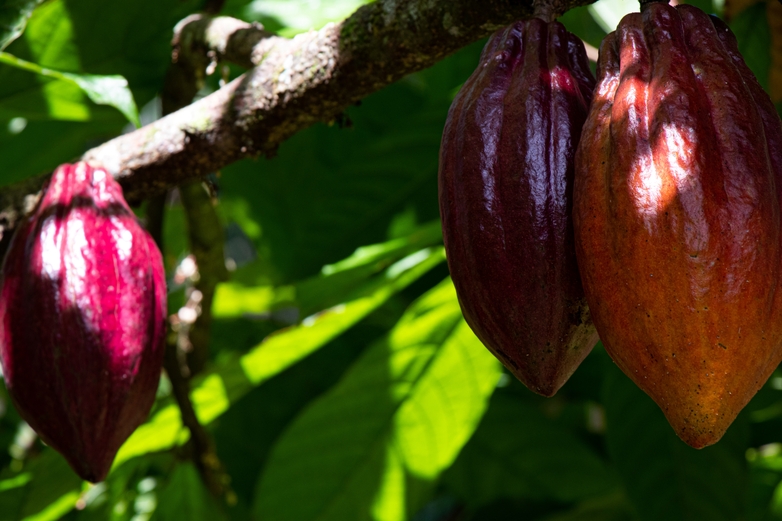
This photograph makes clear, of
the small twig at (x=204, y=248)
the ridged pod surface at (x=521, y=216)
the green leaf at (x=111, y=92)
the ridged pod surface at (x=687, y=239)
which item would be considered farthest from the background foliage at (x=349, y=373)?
the ridged pod surface at (x=687, y=239)

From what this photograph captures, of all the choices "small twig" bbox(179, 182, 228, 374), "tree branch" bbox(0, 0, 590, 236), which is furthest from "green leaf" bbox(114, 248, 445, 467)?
"tree branch" bbox(0, 0, 590, 236)

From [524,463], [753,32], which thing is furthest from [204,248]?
[753,32]

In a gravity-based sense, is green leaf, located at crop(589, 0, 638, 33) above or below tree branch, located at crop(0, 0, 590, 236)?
below

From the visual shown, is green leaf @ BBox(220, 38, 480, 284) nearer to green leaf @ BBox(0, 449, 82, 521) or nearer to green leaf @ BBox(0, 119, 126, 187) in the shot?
green leaf @ BBox(0, 119, 126, 187)

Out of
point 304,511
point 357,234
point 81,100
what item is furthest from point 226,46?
point 304,511

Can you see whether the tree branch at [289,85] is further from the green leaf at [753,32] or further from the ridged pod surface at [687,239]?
the green leaf at [753,32]

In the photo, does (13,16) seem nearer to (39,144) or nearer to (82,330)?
(82,330)
